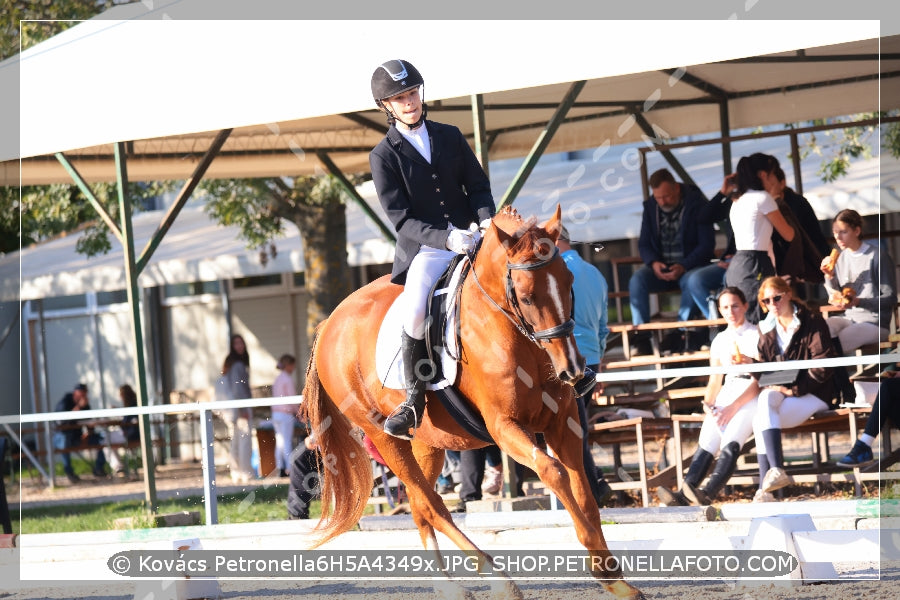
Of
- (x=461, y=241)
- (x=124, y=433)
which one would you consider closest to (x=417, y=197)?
(x=461, y=241)

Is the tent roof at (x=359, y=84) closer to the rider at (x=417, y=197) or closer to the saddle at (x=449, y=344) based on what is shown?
the rider at (x=417, y=197)

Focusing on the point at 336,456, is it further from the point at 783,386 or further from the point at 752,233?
the point at 752,233

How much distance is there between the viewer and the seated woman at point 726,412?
27.0ft

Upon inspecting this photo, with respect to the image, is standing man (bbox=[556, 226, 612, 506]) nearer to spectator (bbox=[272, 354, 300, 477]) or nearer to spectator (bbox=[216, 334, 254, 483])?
spectator (bbox=[272, 354, 300, 477])

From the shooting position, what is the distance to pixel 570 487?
5.40 metres

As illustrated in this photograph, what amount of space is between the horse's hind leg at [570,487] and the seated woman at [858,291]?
4.17 metres

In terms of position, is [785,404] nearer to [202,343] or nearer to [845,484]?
[845,484]

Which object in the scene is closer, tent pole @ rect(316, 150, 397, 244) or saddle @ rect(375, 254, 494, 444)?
saddle @ rect(375, 254, 494, 444)

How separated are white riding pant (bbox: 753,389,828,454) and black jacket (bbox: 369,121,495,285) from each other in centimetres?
275

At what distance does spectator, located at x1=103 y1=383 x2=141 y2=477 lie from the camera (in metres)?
18.0

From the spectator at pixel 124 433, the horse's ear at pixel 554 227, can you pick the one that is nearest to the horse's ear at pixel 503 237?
the horse's ear at pixel 554 227

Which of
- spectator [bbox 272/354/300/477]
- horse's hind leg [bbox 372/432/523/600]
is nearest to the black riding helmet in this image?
horse's hind leg [bbox 372/432/523/600]

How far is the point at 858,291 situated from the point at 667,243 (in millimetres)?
1952

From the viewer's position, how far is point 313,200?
17.0 m
